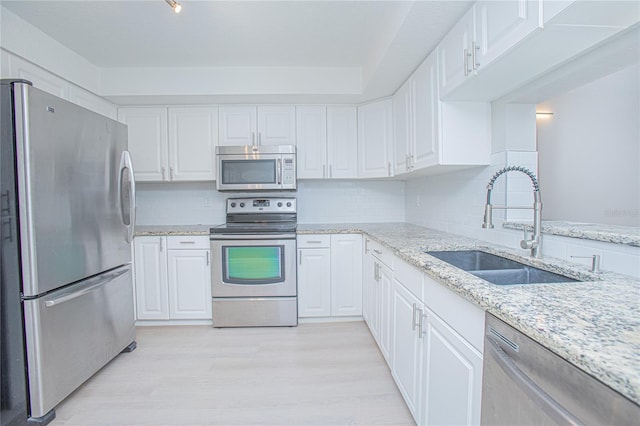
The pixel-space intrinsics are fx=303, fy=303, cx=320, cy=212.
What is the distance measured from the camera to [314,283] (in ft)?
9.30

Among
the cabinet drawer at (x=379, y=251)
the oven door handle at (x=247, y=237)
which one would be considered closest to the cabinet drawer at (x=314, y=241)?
the oven door handle at (x=247, y=237)

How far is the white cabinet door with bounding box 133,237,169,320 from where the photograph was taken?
2789 millimetres

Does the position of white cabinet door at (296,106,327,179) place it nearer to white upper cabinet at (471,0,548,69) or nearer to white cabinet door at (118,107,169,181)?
white cabinet door at (118,107,169,181)

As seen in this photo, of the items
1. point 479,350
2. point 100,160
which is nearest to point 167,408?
point 100,160

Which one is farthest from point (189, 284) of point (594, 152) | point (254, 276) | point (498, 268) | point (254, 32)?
point (594, 152)

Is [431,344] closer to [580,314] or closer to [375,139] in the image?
[580,314]

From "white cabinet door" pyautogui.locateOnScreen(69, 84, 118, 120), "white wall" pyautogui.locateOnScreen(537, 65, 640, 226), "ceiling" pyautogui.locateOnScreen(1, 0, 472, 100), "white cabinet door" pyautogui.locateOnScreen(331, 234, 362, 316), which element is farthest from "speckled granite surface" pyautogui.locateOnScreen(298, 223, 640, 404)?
"white cabinet door" pyautogui.locateOnScreen(69, 84, 118, 120)

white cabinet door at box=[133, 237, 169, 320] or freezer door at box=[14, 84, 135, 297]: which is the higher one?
freezer door at box=[14, 84, 135, 297]

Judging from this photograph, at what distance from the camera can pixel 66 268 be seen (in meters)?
1.72

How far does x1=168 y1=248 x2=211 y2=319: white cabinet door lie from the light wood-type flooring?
0.24 meters

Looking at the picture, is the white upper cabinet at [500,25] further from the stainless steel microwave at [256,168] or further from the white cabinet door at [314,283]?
the white cabinet door at [314,283]

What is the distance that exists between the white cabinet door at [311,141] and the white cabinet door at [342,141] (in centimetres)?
6

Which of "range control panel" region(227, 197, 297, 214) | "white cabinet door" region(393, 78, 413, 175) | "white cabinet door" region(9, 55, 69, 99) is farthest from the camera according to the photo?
"range control panel" region(227, 197, 297, 214)

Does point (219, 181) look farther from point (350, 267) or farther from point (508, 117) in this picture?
point (508, 117)
